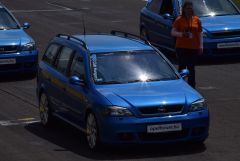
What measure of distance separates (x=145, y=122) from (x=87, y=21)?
68.4 ft

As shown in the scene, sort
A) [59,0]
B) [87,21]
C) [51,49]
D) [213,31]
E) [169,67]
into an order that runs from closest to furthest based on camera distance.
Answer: [169,67], [51,49], [213,31], [87,21], [59,0]

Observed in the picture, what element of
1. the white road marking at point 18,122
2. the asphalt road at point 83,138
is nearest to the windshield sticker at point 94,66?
the asphalt road at point 83,138

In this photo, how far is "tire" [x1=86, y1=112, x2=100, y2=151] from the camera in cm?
1310

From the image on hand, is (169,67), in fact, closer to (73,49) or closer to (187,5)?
(73,49)

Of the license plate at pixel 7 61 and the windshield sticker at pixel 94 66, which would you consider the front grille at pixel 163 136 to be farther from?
the license plate at pixel 7 61

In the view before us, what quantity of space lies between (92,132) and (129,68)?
4.25 feet

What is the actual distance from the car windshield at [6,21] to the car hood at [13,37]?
0.28 m

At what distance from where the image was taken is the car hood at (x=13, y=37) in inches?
851

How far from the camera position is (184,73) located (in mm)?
14594

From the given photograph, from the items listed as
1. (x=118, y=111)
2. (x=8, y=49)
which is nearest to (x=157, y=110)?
(x=118, y=111)

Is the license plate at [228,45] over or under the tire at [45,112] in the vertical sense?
under

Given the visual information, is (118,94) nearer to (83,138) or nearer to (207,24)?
(83,138)

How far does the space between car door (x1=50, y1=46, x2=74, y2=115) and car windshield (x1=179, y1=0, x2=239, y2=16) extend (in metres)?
8.97

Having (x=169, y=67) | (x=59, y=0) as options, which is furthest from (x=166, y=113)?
(x=59, y=0)
